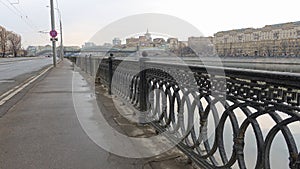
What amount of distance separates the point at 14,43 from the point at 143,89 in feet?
381

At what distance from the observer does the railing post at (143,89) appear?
181 inches

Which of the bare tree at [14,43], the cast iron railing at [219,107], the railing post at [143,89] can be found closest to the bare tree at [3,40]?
the bare tree at [14,43]

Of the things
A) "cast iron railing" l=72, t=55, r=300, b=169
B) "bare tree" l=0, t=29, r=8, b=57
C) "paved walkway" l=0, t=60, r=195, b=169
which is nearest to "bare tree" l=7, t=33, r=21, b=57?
"bare tree" l=0, t=29, r=8, b=57

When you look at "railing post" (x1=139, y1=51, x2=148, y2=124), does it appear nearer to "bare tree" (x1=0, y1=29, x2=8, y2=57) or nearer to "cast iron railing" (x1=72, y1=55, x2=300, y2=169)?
"cast iron railing" (x1=72, y1=55, x2=300, y2=169)

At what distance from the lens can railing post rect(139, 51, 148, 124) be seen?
4.61m

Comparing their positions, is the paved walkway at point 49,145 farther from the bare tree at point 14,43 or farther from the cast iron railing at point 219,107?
the bare tree at point 14,43

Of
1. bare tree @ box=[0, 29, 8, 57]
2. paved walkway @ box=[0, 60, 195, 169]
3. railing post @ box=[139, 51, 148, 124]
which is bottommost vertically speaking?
paved walkway @ box=[0, 60, 195, 169]

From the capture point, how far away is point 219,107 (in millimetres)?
2764

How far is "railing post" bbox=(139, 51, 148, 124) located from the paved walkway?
105 centimetres

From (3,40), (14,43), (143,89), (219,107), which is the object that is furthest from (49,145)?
(14,43)

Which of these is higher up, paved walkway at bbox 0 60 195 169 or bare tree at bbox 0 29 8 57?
bare tree at bbox 0 29 8 57

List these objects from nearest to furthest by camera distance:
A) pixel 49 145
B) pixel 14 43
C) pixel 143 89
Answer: pixel 49 145, pixel 143 89, pixel 14 43

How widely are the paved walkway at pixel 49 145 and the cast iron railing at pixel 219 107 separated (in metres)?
0.58

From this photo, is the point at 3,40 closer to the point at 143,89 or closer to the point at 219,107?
the point at 143,89
